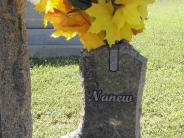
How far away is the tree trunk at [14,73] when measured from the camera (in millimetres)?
2443

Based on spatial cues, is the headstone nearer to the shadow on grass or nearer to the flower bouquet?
the flower bouquet

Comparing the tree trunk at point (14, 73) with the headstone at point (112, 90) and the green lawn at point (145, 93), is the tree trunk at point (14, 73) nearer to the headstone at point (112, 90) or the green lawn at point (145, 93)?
the headstone at point (112, 90)

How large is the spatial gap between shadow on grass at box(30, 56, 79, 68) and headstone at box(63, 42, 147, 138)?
3.17m

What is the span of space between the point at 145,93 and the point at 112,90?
2369mm

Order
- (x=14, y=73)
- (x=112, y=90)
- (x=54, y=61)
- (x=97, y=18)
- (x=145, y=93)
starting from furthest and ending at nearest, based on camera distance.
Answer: (x=54, y=61) → (x=145, y=93) → (x=112, y=90) → (x=97, y=18) → (x=14, y=73)

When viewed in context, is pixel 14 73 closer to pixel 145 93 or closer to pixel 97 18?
pixel 97 18

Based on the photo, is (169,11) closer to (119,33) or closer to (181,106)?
(181,106)

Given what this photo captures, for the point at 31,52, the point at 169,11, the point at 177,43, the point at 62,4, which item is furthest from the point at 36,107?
the point at 169,11

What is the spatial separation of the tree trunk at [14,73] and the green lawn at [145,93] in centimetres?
165

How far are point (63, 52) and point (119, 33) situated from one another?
4.03m

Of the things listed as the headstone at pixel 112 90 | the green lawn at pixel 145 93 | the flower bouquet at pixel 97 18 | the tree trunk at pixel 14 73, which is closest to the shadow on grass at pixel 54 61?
the green lawn at pixel 145 93

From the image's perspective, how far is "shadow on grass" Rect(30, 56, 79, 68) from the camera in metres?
6.32

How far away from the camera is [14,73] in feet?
8.29

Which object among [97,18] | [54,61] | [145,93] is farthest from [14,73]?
[54,61]
